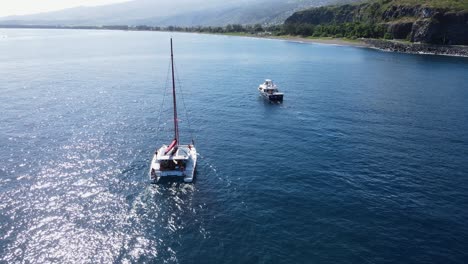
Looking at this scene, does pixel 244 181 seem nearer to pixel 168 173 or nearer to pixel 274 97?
pixel 168 173

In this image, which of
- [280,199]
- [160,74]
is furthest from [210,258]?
[160,74]

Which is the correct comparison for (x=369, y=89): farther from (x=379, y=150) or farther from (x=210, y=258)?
(x=210, y=258)

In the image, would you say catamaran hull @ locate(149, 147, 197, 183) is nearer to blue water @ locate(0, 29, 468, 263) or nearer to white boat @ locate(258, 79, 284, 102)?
blue water @ locate(0, 29, 468, 263)

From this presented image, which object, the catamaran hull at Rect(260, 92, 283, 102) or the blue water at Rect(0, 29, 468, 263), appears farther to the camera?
the catamaran hull at Rect(260, 92, 283, 102)

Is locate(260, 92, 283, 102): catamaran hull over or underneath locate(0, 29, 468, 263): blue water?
over

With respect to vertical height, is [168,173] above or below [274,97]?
below

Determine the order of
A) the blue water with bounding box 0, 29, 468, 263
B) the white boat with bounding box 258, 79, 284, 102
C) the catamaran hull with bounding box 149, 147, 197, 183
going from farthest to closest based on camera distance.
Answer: the white boat with bounding box 258, 79, 284, 102, the catamaran hull with bounding box 149, 147, 197, 183, the blue water with bounding box 0, 29, 468, 263

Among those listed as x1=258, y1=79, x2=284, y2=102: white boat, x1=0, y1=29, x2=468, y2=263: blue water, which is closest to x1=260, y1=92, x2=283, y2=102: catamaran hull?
x1=258, y1=79, x2=284, y2=102: white boat

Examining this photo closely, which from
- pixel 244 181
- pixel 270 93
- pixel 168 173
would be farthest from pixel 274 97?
pixel 168 173

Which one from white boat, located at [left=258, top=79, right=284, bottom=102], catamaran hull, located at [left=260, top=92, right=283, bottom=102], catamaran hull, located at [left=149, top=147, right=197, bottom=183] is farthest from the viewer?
white boat, located at [left=258, top=79, right=284, bottom=102]
